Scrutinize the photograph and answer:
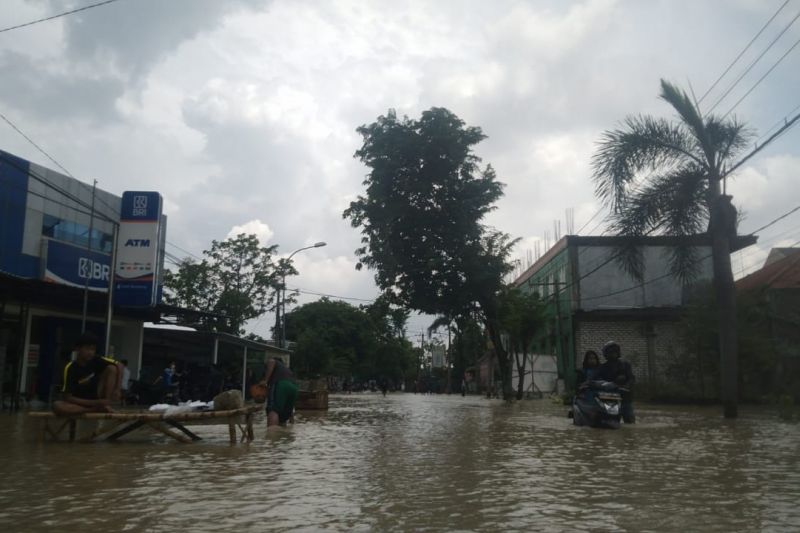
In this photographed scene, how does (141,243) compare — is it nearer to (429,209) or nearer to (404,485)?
(429,209)

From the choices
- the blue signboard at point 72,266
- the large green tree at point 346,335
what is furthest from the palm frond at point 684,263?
the large green tree at point 346,335

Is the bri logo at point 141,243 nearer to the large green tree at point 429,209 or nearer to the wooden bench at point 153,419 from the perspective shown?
the large green tree at point 429,209

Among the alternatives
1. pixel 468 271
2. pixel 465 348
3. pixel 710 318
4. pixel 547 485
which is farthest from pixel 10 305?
pixel 465 348

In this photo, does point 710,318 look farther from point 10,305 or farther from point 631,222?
point 10,305

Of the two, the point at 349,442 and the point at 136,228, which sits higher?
the point at 136,228

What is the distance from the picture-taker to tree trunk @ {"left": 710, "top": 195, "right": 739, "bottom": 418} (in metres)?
15.9

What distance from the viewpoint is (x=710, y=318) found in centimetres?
Answer: 2489

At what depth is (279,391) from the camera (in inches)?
502

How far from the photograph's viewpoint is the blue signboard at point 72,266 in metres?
24.1

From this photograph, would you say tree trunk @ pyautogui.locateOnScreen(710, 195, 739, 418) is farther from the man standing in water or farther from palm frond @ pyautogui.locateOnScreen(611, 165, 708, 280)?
the man standing in water

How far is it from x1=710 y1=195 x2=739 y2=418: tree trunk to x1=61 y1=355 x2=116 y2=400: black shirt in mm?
13414

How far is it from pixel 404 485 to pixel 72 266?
74.7ft

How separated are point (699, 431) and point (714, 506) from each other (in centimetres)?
809

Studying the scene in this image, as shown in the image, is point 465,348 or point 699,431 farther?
point 465,348
